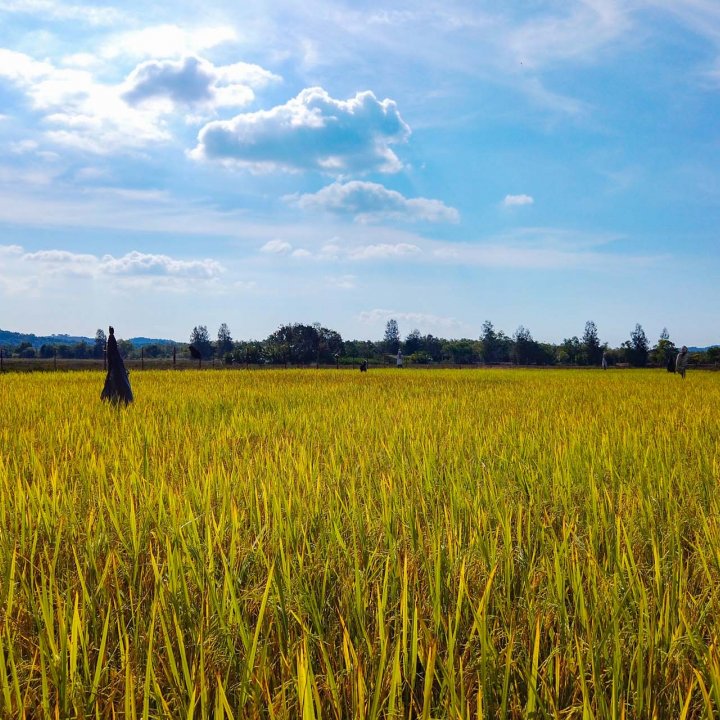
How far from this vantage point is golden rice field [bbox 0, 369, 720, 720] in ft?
4.23

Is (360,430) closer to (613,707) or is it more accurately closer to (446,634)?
(446,634)

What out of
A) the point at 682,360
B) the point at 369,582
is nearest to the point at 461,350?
the point at 682,360

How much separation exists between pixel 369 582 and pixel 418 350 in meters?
99.5

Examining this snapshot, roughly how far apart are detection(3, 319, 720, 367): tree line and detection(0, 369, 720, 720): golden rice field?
5570cm

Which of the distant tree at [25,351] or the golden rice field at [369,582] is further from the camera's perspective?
the distant tree at [25,351]

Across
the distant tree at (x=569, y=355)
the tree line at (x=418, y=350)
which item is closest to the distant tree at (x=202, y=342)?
the tree line at (x=418, y=350)

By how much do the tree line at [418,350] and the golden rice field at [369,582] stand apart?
2193 inches

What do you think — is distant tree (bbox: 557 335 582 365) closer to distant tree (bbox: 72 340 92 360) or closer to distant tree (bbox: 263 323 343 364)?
distant tree (bbox: 263 323 343 364)

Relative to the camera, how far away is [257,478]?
343 cm

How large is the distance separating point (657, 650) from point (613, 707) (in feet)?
1.34

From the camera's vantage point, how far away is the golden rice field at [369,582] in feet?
4.23

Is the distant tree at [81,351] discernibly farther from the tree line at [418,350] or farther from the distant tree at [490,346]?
the distant tree at [490,346]

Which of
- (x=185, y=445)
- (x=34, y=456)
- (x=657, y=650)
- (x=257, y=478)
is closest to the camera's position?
(x=657, y=650)

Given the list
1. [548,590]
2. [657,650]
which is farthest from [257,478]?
[657,650]
